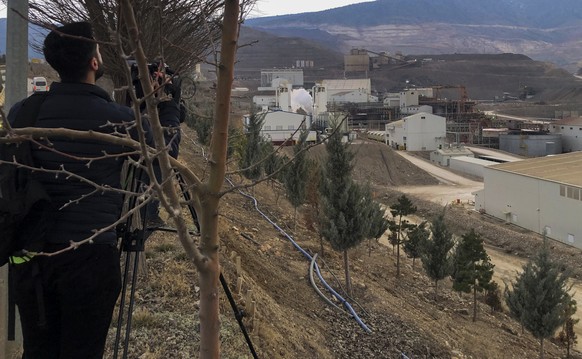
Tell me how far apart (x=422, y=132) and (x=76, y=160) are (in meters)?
46.8

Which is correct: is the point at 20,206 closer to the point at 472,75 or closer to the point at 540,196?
the point at 540,196

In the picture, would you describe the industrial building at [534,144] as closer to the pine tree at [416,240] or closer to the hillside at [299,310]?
the hillside at [299,310]

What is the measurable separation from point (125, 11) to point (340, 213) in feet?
28.1

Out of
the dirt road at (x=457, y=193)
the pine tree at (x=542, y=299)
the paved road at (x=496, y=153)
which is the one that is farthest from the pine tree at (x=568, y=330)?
the paved road at (x=496, y=153)

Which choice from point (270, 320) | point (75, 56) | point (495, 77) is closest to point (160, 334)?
point (270, 320)

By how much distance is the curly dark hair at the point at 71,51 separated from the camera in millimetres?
2043

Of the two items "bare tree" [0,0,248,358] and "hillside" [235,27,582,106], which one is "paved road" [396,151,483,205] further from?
"hillside" [235,27,582,106]

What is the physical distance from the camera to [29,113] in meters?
2.04

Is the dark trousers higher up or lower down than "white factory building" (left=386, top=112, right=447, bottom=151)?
lower down

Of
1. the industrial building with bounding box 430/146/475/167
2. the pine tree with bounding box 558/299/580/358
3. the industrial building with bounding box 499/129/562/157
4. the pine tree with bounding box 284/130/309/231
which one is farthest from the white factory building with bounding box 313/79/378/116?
the pine tree with bounding box 558/299/580/358

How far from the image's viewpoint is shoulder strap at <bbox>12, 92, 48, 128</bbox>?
6.68 feet

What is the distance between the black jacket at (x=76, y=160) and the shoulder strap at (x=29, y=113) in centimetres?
2

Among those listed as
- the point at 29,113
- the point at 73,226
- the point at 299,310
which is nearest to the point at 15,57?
the point at 29,113

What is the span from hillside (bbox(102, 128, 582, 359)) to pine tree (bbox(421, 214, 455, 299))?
61cm
